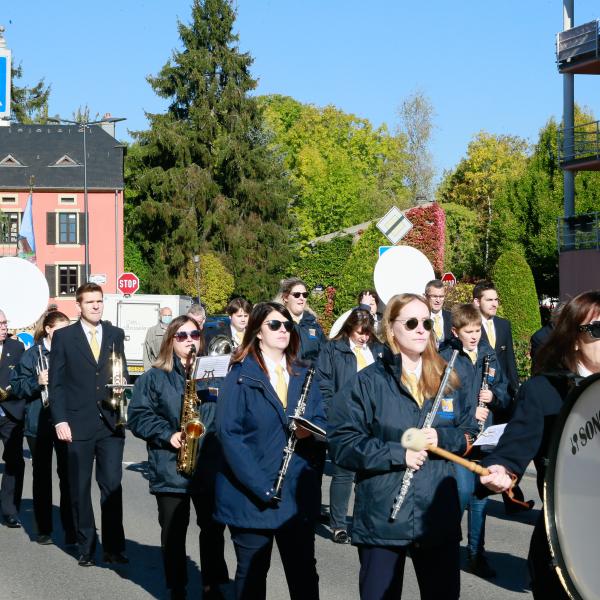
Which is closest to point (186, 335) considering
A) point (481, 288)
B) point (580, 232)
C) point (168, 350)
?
point (168, 350)

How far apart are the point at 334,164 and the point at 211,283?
647 inches

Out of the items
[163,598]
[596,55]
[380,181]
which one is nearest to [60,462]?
[163,598]

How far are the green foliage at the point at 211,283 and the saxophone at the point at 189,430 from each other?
173 feet

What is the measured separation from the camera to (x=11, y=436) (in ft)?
36.8

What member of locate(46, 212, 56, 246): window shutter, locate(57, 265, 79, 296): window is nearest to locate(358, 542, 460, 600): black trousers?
locate(57, 265, 79, 296): window

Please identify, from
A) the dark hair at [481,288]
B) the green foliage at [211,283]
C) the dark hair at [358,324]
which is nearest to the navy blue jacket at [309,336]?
the dark hair at [358,324]

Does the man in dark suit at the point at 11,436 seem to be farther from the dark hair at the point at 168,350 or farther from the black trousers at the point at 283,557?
the black trousers at the point at 283,557

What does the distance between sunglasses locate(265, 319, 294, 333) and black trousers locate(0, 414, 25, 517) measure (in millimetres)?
5462

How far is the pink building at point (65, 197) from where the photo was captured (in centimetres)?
7438

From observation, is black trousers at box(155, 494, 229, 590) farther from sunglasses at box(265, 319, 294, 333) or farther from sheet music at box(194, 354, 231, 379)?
sunglasses at box(265, 319, 294, 333)

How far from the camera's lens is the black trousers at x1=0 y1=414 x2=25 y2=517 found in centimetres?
1088

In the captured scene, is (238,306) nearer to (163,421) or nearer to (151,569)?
(151,569)

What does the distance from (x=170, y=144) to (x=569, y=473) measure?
60856mm

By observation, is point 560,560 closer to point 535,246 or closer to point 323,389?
point 323,389
